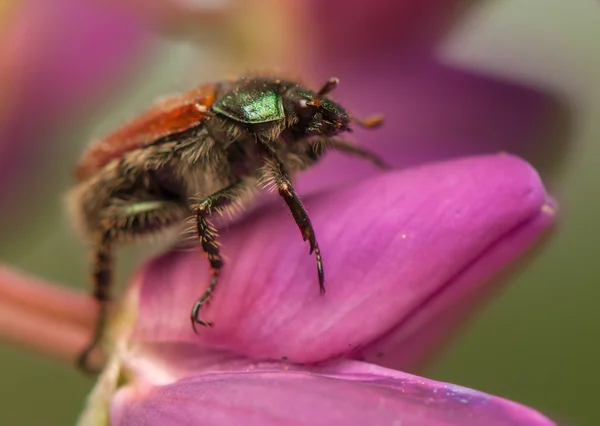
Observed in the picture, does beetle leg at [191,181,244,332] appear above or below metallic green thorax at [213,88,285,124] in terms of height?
below

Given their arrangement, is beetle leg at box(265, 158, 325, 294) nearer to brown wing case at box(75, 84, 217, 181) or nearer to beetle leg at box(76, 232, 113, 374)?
brown wing case at box(75, 84, 217, 181)

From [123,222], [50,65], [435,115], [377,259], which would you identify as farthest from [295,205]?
[50,65]

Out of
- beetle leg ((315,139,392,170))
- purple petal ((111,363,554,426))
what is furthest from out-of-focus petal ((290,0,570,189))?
purple petal ((111,363,554,426))

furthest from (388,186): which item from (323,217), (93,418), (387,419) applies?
(93,418)

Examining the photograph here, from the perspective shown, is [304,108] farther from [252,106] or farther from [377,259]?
[377,259]

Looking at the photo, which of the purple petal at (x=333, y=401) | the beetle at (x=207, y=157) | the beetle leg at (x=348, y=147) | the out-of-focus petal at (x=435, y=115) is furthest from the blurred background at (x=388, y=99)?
the purple petal at (x=333, y=401)
